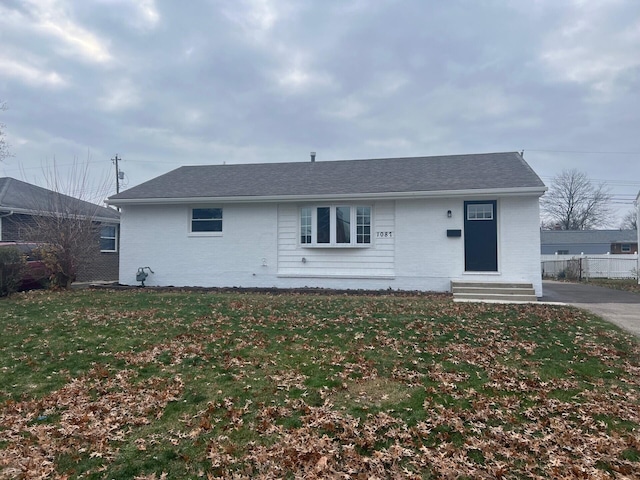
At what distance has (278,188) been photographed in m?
13.2

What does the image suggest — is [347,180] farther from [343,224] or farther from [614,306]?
[614,306]

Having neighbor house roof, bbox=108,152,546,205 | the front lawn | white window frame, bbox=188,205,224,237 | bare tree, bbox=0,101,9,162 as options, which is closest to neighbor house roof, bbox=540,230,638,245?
the front lawn

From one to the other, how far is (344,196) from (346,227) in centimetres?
100

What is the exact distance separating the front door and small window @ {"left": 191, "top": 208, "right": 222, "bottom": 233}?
7.95m

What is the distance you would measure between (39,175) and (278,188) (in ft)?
28.2

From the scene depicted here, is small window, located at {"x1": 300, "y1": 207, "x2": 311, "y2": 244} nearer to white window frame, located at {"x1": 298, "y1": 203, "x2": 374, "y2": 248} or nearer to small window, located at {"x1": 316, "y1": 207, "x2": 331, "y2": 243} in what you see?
white window frame, located at {"x1": 298, "y1": 203, "x2": 374, "y2": 248}

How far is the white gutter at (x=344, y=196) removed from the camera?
1114 centimetres

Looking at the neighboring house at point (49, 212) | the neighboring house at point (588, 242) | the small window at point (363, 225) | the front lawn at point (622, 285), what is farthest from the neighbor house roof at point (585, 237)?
the neighboring house at point (49, 212)

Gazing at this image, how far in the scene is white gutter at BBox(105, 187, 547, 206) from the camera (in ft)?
36.6

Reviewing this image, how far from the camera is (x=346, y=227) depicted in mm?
12438

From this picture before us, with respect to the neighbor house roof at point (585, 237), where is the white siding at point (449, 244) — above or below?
below

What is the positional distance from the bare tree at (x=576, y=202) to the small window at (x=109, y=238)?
4845 cm

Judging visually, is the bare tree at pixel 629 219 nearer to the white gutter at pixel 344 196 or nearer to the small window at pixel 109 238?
the white gutter at pixel 344 196

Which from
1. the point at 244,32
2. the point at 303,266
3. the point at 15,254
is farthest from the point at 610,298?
the point at 15,254
